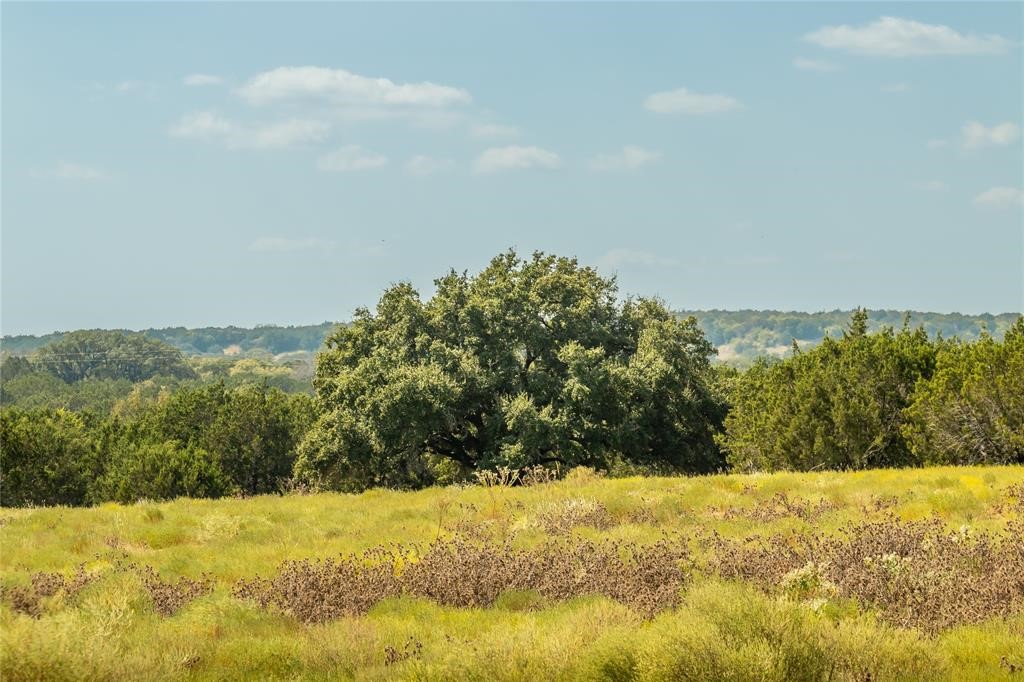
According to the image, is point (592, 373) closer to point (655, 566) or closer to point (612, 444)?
point (612, 444)

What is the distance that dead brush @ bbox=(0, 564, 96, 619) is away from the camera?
9.96 metres

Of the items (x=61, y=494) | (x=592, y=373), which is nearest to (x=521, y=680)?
(x=592, y=373)

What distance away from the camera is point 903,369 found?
112ft

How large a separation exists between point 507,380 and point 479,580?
1048 inches

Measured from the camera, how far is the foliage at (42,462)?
57562 mm

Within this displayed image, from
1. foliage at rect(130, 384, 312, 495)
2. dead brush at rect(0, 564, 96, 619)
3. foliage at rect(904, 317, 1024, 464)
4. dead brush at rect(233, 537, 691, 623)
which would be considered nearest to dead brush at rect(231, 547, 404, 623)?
dead brush at rect(233, 537, 691, 623)

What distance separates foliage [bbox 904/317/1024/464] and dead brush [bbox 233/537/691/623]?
20.5m

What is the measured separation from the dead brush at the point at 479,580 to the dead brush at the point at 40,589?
6.82ft

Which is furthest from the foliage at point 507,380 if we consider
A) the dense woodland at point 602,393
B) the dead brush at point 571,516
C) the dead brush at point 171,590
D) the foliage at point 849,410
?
the dead brush at point 171,590

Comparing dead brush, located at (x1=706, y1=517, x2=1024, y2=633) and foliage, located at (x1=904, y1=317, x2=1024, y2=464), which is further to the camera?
foliage, located at (x1=904, y1=317, x2=1024, y2=464)

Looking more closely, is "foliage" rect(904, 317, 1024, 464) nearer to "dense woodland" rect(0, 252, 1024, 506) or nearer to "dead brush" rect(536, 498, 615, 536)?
"dense woodland" rect(0, 252, 1024, 506)

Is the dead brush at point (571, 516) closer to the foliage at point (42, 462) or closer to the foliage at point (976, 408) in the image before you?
the foliage at point (976, 408)

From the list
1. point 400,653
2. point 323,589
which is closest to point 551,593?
point 400,653

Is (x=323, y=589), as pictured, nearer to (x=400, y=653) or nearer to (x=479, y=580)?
(x=479, y=580)
